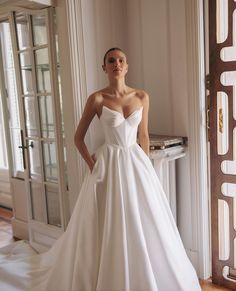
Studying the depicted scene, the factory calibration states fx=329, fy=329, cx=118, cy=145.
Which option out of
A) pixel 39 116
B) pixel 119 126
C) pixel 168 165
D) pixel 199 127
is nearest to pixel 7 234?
pixel 39 116

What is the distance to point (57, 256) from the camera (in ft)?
6.75

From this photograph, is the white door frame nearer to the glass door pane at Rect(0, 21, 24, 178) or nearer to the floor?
the floor

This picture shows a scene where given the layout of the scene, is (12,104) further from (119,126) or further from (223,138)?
(223,138)

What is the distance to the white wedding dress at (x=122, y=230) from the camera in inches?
68.2

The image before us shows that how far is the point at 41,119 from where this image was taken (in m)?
2.63

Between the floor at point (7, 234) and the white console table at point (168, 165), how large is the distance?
0.52m

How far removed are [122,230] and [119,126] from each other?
1.84 ft

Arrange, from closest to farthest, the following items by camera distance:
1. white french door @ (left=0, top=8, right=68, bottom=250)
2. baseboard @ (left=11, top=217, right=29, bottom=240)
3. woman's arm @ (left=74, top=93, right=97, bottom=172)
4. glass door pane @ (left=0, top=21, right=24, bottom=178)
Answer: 1. woman's arm @ (left=74, top=93, right=97, bottom=172)
2. white french door @ (left=0, top=8, right=68, bottom=250)
3. baseboard @ (left=11, top=217, right=29, bottom=240)
4. glass door pane @ (left=0, top=21, right=24, bottom=178)

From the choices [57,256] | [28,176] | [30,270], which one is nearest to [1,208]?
[28,176]

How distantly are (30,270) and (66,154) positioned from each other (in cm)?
86

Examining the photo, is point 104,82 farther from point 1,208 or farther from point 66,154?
point 1,208

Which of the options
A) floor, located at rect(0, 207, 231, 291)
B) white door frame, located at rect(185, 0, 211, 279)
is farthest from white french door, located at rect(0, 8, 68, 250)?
white door frame, located at rect(185, 0, 211, 279)

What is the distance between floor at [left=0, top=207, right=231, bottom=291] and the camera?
224 cm

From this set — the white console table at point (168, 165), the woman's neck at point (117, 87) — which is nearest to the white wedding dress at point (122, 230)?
the woman's neck at point (117, 87)
